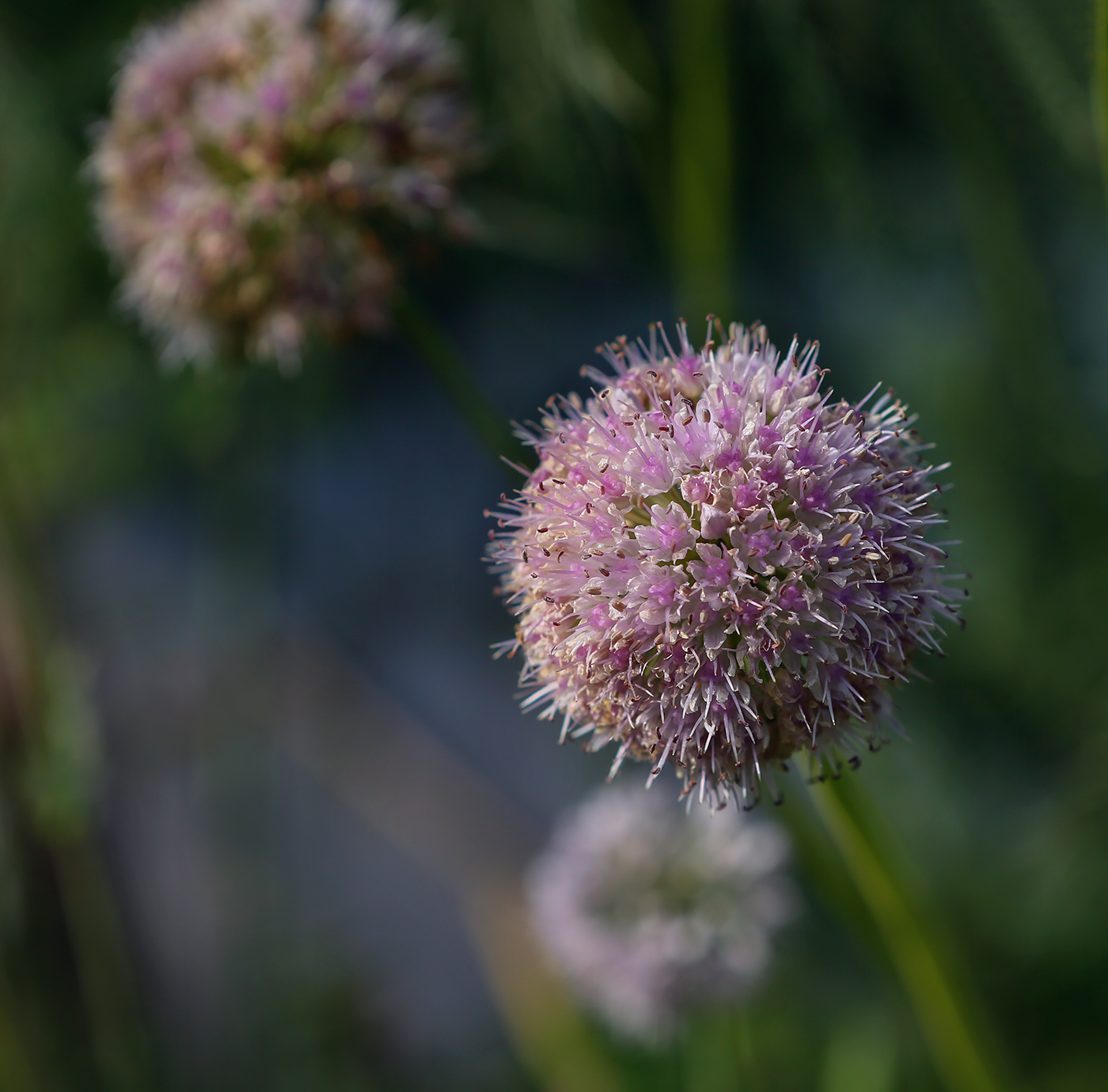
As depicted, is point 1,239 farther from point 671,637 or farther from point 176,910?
point 176,910

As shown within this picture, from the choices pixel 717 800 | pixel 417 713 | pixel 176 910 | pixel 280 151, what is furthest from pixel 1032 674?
pixel 176 910

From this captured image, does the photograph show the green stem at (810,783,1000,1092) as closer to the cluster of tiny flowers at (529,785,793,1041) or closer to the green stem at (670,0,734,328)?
the cluster of tiny flowers at (529,785,793,1041)

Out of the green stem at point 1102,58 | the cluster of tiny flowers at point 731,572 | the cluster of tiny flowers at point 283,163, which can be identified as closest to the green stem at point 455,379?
the cluster of tiny flowers at point 283,163

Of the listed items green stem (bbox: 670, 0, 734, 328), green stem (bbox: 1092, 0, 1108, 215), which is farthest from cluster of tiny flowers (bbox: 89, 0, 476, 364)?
green stem (bbox: 1092, 0, 1108, 215)

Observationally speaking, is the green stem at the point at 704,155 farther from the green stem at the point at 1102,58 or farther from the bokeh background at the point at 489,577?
the green stem at the point at 1102,58

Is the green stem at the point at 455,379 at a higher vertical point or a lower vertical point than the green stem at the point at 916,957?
higher

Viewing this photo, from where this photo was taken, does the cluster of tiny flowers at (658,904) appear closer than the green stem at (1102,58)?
No
